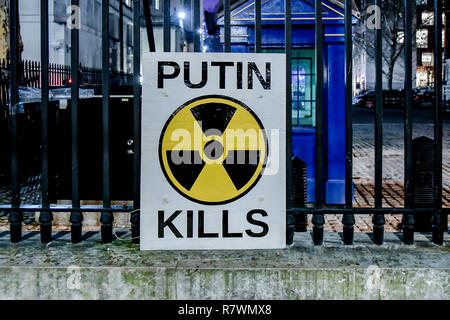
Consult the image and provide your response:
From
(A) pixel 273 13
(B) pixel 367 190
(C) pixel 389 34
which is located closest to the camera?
(A) pixel 273 13

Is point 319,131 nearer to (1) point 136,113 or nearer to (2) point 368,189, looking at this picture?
(1) point 136,113

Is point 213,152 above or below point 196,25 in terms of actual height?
below

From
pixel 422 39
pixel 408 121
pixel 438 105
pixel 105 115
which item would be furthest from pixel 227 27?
pixel 422 39

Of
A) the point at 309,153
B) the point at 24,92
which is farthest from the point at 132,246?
the point at 24,92

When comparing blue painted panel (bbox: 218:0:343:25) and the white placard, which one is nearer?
the white placard

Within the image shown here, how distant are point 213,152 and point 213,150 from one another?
0.01 meters

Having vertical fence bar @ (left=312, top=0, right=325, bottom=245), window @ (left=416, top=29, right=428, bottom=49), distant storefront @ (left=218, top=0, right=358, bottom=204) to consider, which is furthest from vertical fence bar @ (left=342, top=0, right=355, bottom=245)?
window @ (left=416, top=29, right=428, bottom=49)

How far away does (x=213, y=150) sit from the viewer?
3.31 metres

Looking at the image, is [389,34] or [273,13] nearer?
[273,13]

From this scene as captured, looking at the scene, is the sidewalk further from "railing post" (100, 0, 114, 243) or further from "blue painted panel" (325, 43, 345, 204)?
"railing post" (100, 0, 114, 243)

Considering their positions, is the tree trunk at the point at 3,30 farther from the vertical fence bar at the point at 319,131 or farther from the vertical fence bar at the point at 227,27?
the vertical fence bar at the point at 319,131

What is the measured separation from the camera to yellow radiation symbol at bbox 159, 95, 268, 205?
3.30 meters

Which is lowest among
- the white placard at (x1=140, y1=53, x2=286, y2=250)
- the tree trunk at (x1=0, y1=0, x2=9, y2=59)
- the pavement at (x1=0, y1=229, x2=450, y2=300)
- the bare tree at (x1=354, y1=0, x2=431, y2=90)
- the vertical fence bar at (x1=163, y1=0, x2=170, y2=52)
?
the pavement at (x1=0, y1=229, x2=450, y2=300)

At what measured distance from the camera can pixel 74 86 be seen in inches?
136
